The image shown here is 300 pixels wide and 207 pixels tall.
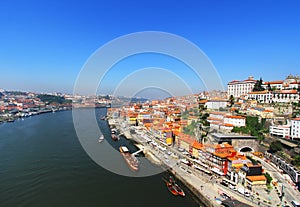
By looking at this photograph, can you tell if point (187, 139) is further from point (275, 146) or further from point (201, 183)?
point (275, 146)

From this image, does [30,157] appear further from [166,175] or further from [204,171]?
[204,171]

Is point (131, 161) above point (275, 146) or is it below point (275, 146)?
below

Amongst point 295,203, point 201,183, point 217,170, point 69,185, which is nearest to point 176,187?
point 201,183

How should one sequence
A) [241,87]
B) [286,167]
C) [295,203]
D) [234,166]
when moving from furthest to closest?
1. [241,87]
2. [286,167]
3. [234,166]
4. [295,203]

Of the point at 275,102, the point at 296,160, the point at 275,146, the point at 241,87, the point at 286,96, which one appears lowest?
the point at 296,160

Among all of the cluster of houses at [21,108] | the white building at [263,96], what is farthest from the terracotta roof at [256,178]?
the cluster of houses at [21,108]

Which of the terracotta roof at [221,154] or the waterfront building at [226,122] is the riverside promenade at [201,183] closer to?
the terracotta roof at [221,154]

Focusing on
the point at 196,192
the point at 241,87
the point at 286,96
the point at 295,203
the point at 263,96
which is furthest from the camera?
the point at 241,87
